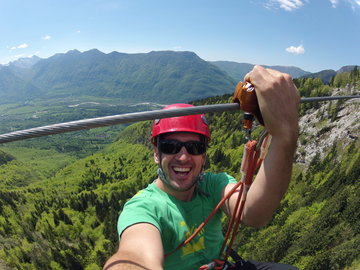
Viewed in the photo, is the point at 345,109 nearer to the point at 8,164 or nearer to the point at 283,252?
the point at 283,252

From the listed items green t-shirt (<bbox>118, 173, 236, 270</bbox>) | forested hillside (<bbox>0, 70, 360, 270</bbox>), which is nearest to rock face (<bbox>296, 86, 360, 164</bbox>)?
forested hillside (<bbox>0, 70, 360, 270</bbox>)

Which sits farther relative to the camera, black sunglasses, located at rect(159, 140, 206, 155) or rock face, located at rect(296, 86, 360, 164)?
rock face, located at rect(296, 86, 360, 164)

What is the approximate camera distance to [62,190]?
403 feet

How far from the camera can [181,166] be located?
3.45 metres

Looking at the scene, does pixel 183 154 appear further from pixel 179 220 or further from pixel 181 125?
pixel 179 220

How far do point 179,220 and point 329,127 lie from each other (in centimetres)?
5508

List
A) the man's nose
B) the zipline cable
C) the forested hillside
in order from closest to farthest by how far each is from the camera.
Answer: the zipline cable
the man's nose
the forested hillside

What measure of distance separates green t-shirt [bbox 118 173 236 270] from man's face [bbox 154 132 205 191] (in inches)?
A: 9.6

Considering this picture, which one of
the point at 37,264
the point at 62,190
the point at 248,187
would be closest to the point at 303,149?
the point at 248,187

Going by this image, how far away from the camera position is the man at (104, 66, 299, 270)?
2320 mm

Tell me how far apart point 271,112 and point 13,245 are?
86.4 metres

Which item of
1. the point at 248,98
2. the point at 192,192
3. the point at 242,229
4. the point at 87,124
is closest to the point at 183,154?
the point at 192,192

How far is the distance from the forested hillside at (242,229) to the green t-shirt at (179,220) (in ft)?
28.4

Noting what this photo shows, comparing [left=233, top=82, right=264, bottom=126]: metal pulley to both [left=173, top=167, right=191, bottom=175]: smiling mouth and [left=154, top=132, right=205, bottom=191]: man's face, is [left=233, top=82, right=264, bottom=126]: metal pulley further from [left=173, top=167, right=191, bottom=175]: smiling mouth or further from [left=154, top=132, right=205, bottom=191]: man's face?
[left=173, top=167, right=191, bottom=175]: smiling mouth
